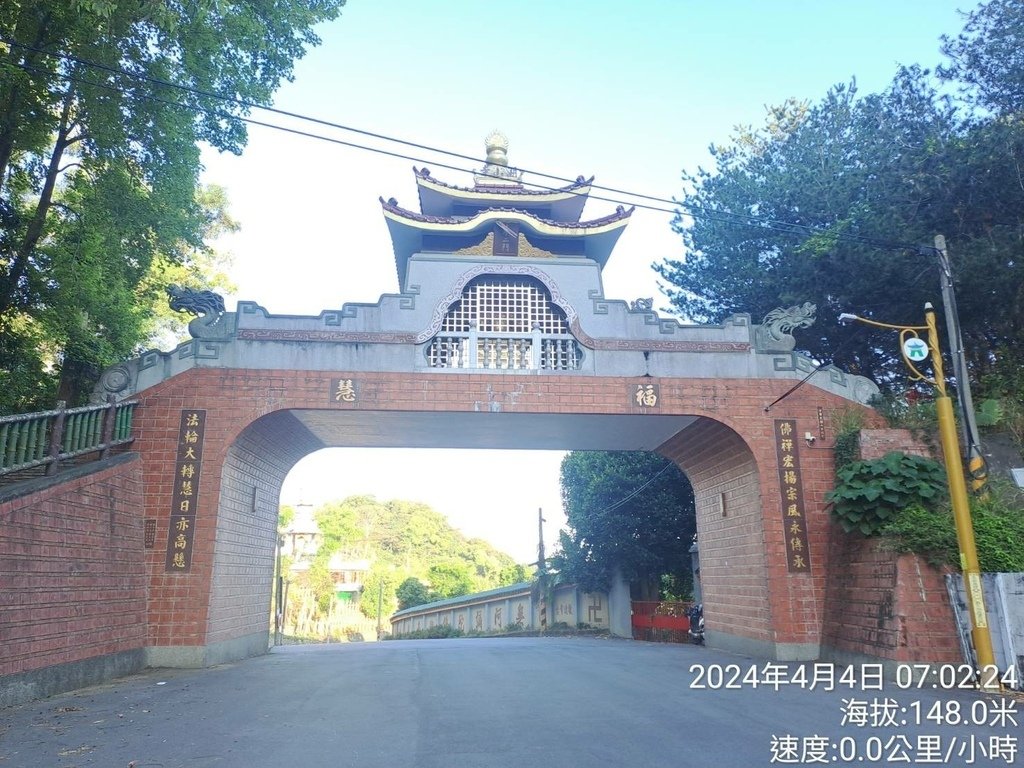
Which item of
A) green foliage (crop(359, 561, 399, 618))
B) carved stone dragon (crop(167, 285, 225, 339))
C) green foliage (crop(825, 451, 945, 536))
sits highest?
carved stone dragon (crop(167, 285, 225, 339))

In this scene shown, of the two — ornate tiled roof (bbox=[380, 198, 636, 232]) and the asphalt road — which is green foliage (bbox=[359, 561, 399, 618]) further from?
the asphalt road

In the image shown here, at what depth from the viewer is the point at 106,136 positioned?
10680mm

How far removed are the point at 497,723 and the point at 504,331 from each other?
686cm

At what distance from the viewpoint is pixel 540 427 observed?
12.6 m

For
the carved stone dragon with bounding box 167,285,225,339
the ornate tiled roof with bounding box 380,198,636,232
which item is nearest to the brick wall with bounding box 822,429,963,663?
the ornate tiled roof with bounding box 380,198,636,232

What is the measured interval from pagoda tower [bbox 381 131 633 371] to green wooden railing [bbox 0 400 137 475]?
15.1ft

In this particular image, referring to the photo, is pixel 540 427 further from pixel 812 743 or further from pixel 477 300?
pixel 812 743

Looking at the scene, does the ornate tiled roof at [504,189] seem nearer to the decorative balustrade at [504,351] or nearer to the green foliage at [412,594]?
the decorative balustrade at [504,351]

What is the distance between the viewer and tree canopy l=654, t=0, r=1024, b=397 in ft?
41.0

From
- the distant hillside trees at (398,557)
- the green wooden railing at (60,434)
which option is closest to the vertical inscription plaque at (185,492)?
the green wooden railing at (60,434)

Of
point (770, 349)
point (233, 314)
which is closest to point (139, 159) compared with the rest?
point (233, 314)

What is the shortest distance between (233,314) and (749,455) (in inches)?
329

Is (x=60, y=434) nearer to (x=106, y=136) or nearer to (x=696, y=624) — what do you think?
(x=106, y=136)

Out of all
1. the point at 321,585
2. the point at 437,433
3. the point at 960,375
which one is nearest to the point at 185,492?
the point at 437,433
